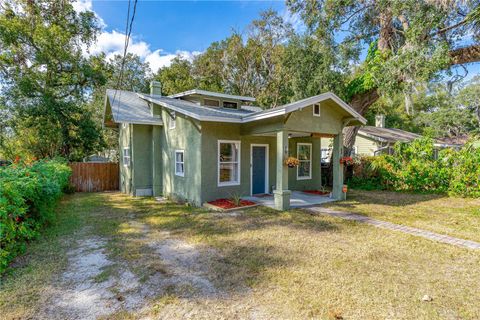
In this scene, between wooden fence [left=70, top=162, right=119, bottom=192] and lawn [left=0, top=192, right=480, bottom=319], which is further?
wooden fence [left=70, top=162, right=119, bottom=192]

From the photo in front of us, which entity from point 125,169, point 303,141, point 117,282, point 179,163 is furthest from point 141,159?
point 117,282

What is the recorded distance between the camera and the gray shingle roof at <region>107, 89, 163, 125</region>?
10.6 m

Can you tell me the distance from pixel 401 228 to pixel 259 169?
203 inches

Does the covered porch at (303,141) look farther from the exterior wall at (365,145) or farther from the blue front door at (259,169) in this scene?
the exterior wall at (365,145)

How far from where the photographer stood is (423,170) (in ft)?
36.9

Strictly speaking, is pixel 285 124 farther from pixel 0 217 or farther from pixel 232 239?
pixel 0 217

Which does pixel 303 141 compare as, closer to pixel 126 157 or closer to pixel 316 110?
pixel 316 110

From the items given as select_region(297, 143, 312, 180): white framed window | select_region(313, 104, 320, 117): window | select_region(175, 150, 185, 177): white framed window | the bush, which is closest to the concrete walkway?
select_region(313, 104, 320, 117): window

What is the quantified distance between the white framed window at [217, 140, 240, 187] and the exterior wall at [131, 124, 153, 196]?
4304mm

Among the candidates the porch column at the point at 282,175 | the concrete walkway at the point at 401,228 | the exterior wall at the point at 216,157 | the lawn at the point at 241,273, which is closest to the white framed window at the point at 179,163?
the exterior wall at the point at 216,157

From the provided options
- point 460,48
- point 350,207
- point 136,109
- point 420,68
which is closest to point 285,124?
point 350,207

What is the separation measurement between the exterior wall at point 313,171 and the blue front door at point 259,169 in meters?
1.50

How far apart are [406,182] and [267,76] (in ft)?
49.4

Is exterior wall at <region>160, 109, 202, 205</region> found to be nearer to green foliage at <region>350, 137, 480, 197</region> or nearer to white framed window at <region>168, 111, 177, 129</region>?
white framed window at <region>168, 111, 177, 129</region>
